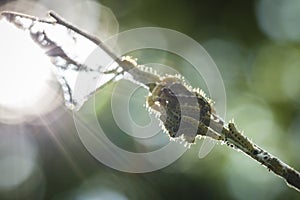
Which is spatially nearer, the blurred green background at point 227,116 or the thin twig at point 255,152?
the thin twig at point 255,152

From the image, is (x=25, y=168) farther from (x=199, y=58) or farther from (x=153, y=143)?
(x=199, y=58)

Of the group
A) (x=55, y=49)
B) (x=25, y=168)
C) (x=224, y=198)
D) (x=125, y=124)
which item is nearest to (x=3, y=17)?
(x=55, y=49)

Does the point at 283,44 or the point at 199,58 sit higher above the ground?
the point at 283,44

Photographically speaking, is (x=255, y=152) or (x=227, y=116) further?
(x=227, y=116)

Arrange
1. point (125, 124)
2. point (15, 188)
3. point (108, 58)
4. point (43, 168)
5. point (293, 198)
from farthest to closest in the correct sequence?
point (15, 188) → point (43, 168) → point (293, 198) → point (125, 124) → point (108, 58)

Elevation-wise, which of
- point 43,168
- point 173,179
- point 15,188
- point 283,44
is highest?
point 283,44

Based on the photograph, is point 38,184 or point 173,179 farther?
point 38,184

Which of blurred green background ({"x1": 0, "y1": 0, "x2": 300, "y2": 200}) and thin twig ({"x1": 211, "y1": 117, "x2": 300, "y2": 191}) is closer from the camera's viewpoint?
thin twig ({"x1": 211, "y1": 117, "x2": 300, "y2": 191})

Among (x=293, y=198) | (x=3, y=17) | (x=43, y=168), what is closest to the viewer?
(x=3, y=17)
